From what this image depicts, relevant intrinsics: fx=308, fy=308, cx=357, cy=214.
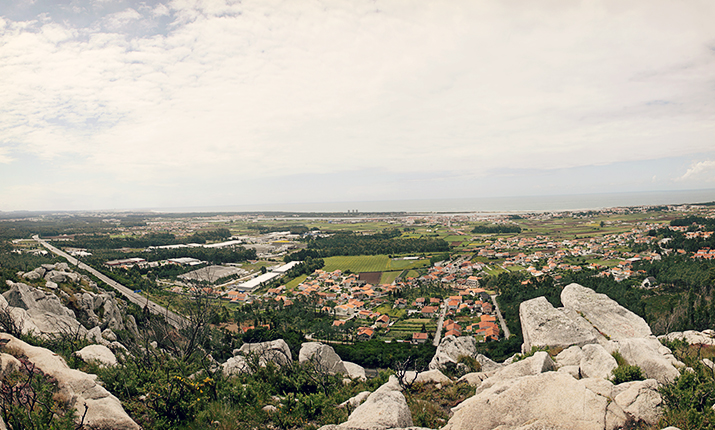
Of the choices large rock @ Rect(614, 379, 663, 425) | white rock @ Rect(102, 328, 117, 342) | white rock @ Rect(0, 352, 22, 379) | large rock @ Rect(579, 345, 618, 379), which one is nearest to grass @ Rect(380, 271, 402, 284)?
white rock @ Rect(102, 328, 117, 342)

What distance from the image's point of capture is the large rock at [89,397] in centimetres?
579

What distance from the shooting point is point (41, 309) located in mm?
18688

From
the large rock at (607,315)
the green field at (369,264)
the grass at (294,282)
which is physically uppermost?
the large rock at (607,315)

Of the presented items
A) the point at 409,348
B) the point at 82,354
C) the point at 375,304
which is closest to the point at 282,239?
the point at 375,304

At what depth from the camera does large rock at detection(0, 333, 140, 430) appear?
5793 millimetres

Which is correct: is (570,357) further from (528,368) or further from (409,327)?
(409,327)

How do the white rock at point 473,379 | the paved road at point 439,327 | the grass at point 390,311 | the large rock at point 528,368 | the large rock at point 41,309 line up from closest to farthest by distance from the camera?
the large rock at point 528,368 < the white rock at point 473,379 < the large rock at point 41,309 < the paved road at point 439,327 < the grass at point 390,311

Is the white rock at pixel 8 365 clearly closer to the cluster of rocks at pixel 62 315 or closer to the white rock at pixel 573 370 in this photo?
the cluster of rocks at pixel 62 315

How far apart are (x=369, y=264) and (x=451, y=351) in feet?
160

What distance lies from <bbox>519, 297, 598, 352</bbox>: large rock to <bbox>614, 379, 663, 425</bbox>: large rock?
7074mm

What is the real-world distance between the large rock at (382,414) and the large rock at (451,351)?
289 inches

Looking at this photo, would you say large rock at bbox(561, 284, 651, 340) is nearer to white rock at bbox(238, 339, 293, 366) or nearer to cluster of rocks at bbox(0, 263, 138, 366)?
white rock at bbox(238, 339, 293, 366)

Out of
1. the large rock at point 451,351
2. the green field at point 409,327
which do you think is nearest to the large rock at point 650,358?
the large rock at point 451,351

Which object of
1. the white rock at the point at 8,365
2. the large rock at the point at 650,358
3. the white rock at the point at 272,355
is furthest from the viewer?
the white rock at the point at 272,355
